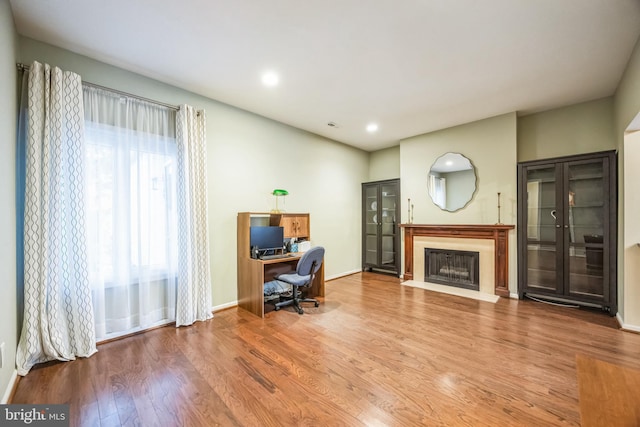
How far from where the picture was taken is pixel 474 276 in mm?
4367

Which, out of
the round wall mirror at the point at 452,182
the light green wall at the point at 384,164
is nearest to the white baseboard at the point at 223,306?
the round wall mirror at the point at 452,182

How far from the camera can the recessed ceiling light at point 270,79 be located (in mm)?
2867

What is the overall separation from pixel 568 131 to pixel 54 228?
6312 mm

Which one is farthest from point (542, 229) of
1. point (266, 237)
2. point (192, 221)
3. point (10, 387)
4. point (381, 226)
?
point (10, 387)

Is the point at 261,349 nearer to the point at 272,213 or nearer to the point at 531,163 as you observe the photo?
the point at 272,213

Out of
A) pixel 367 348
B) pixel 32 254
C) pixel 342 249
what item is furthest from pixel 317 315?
pixel 32 254

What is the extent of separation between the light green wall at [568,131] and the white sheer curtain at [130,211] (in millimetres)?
5220

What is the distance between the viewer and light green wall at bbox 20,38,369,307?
279 cm

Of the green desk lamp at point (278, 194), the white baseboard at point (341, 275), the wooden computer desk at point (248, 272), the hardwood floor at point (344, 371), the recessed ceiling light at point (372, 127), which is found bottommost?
the white baseboard at point (341, 275)

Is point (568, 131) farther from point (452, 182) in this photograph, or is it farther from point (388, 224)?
point (388, 224)

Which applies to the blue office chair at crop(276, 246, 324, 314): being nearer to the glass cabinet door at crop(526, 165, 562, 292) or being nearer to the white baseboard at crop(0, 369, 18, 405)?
the white baseboard at crop(0, 369, 18, 405)

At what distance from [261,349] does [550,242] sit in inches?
165

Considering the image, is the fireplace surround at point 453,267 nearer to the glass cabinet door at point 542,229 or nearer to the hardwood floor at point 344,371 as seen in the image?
the glass cabinet door at point 542,229

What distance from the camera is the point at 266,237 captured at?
12.3 ft
